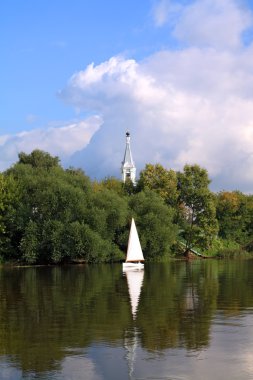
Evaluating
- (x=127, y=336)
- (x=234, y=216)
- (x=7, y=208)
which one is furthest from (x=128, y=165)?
(x=127, y=336)

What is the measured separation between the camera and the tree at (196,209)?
9750 centimetres

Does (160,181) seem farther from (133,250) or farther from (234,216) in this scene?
(133,250)

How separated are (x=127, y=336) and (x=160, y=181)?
266ft

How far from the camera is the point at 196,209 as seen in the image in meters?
101

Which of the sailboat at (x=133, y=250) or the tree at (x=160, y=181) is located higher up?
the tree at (x=160, y=181)

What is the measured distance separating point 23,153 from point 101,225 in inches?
1351

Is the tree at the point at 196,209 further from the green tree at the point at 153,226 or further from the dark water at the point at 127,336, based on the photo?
the dark water at the point at 127,336

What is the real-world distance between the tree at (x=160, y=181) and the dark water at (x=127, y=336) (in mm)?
65062

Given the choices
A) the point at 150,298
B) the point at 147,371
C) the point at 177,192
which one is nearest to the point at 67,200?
the point at 177,192

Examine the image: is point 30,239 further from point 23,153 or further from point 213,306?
point 213,306

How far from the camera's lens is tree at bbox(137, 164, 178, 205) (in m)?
98.6

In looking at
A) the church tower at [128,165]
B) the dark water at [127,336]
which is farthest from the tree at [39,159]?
the dark water at [127,336]

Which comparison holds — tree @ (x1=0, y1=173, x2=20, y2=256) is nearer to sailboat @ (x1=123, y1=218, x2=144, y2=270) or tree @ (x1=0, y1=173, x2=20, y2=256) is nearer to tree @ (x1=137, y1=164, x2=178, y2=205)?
sailboat @ (x1=123, y1=218, x2=144, y2=270)

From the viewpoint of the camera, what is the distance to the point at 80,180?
263 ft
